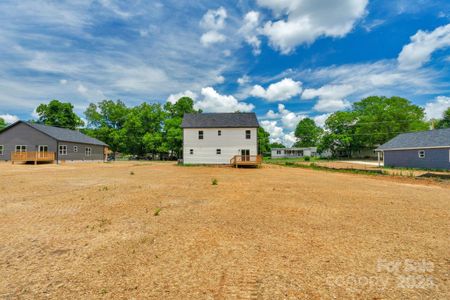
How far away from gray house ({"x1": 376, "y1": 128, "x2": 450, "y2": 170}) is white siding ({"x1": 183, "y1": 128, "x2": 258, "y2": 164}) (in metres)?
16.5

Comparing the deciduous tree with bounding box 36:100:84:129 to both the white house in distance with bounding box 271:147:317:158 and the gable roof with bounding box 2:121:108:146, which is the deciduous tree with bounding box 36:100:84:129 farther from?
the white house in distance with bounding box 271:147:317:158

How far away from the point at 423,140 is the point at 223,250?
30428 mm

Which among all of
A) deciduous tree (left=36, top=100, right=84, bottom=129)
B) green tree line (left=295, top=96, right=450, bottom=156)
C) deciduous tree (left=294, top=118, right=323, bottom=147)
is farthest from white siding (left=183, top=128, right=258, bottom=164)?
deciduous tree (left=294, top=118, right=323, bottom=147)

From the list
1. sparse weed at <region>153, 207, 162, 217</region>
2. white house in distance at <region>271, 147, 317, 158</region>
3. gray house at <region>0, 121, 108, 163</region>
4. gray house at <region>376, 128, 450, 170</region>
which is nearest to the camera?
sparse weed at <region>153, 207, 162, 217</region>

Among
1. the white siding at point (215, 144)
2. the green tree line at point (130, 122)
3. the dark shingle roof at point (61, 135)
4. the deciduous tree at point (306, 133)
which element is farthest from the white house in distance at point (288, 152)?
the dark shingle roof at point (61, 135)

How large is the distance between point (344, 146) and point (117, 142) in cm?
5046

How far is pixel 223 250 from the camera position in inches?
162

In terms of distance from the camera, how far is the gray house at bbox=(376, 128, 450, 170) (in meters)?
22.6

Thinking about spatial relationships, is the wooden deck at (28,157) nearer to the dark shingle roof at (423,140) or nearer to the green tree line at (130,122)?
the green tree line at (130,122)

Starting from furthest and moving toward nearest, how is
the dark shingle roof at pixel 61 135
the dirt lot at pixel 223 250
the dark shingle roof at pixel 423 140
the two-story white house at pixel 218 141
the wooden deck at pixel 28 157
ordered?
1. the dark shingle roof at pixel 61 135
2. the two-story white house at pixel 218 141
3. the wooden deck at pixel 28 157
4. the dark shingle roof at pixel 423 140
5. the dirt lot at pixel 223 250

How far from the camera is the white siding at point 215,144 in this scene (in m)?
29.6

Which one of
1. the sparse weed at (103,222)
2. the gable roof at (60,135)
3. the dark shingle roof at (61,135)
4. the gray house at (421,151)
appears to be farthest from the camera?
the dark shingle roof at (61,135)

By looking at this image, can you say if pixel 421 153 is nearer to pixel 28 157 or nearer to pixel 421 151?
pixel 421 151

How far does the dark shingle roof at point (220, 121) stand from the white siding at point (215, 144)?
0.52 m
